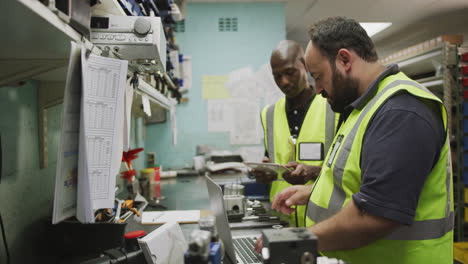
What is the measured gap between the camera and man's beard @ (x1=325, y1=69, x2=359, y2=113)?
3.05 feet

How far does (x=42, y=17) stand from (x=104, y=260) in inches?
25.9

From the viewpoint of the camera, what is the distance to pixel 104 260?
792mm

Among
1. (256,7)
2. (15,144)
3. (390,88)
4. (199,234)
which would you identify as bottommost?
(199,234)

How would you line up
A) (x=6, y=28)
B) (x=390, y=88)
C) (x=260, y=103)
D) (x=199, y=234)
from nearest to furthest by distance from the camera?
(x=199, y=234), (x=6, y=28), (x=390, y=88), (x=260, y=103)

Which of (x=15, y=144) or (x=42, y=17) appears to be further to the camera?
(x=15, y=144)

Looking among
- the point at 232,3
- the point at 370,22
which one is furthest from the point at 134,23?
the point at 370,22

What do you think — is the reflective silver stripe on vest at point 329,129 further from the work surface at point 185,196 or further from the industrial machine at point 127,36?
the industrial machine at point 127,36

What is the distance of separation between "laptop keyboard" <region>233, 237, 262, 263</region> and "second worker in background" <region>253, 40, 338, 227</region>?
45 cm

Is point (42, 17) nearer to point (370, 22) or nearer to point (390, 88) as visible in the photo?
point (390, 88)

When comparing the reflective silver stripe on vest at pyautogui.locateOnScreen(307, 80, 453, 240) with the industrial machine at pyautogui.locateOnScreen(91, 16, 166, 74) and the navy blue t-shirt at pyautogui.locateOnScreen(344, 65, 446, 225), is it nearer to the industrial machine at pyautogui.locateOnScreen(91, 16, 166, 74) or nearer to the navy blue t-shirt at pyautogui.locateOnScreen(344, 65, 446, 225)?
the navy blue t-shirt at pyautogui.locateOnScreen(344, 65, 446, 225)

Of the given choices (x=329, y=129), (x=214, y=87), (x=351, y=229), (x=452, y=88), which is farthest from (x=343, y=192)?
(x=452, y=88)

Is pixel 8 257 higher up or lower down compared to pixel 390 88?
lower down

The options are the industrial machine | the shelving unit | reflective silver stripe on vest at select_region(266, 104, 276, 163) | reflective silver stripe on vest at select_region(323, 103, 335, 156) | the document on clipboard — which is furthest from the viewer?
the shelving unit

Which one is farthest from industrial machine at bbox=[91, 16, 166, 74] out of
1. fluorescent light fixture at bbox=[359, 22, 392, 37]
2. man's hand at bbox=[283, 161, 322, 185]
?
fluorescent light fixture at bbox=[359, 22, 392, 37]
